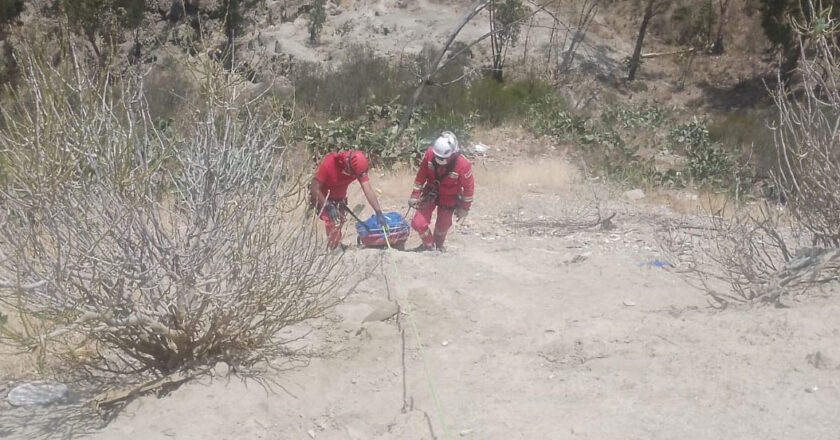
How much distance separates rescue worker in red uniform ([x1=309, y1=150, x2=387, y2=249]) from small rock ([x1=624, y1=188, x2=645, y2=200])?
5710 mm

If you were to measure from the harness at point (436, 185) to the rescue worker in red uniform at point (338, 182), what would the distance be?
643mm

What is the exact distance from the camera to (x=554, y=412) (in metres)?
3.77

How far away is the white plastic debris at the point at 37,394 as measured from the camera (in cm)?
420

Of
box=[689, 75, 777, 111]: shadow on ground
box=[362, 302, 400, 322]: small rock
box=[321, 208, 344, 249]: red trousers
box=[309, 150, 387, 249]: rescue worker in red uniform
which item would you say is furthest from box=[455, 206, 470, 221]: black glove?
box=[689, 75, 777, 111]: shadow on ground

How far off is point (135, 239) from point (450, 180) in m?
3.69

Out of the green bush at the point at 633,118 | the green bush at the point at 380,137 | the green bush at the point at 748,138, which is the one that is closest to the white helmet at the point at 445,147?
the green bush at the point at 380,137

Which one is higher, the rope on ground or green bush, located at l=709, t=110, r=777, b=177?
the rope on ground

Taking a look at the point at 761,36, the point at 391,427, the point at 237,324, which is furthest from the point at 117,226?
the point at 761,36

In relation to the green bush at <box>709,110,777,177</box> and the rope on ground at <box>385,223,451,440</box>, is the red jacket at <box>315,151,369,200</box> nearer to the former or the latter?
the rope on ground at <box>385,223,451,440</box>

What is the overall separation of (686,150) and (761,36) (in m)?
11.6

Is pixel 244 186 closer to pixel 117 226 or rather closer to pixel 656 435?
pixel 117 226

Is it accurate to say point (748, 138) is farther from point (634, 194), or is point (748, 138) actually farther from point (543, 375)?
point (543, 375)

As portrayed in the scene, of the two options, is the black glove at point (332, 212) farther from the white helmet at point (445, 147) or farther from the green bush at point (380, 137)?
the green bush at point (380, 137)

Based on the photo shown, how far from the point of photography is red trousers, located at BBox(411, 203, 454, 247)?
734 cm
